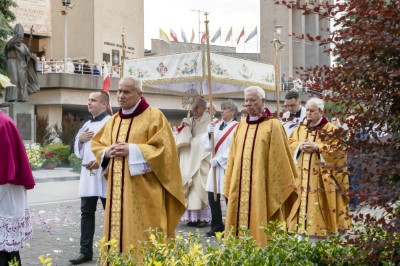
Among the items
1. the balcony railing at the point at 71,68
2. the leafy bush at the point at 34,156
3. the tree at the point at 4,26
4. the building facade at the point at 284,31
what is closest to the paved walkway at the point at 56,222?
the leafy bush at the point at 34,156

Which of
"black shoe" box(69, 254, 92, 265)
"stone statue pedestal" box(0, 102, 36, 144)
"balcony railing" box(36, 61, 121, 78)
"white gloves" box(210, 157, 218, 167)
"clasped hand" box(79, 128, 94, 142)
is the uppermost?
"balcony railing" box(36, 61, 121, 78)

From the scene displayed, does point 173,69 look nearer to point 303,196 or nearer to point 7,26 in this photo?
point 303,196

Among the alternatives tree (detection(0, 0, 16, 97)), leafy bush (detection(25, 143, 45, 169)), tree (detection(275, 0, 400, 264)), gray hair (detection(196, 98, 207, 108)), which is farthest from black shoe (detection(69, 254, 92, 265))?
tree (detection(0, 0, 16, 97))

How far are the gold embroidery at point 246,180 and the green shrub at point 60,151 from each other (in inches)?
689

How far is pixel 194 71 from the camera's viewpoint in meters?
10.6

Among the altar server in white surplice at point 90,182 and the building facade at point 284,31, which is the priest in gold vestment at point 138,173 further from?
the building facade at point 284,31

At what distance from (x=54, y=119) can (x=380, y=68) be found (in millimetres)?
32783

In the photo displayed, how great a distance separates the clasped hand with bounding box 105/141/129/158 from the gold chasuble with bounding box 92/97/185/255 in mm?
87

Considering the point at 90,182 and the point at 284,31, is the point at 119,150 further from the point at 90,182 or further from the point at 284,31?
the point at 284,31

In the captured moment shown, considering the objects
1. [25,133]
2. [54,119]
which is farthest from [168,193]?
[54,119]

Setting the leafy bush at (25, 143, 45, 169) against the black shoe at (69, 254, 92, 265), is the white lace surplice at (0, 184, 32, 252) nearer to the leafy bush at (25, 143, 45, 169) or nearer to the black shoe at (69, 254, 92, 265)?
the black shoe at (69, 254, 92, 265)

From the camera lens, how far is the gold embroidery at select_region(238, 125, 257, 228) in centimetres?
657

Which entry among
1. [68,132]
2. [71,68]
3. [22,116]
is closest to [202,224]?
[22,116]

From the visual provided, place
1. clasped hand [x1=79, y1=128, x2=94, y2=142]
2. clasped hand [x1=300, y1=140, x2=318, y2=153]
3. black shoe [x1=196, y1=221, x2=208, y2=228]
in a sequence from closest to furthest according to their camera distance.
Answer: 1. clasped hand [x1=79, y1=128, x2=94, y2=142]
2. clasped hand [x1=300, y1=140, x2=318, y2=153]
3. black shoe [x1=196, y1=221, x2=208, y2=228]
